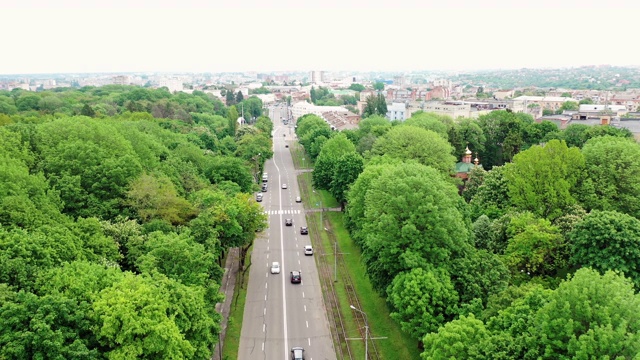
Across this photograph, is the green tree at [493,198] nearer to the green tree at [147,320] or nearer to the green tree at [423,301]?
the green tree at [423,301]

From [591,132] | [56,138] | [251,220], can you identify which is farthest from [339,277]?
[591,132]

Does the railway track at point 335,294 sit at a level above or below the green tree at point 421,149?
below

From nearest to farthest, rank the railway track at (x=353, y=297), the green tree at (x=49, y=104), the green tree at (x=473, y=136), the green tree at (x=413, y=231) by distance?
the green tree at (x=413, y=231) < the railway track at (x=353, y=297) < the green tree at (x=473, y=136) < the green tree at (x=49, y=104)

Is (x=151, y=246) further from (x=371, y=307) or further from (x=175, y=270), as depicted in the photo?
(x=371, y=307)

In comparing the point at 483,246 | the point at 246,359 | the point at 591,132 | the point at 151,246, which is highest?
the point at 591,132

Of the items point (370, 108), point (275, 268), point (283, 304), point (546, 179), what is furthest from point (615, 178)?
point (370, 108)

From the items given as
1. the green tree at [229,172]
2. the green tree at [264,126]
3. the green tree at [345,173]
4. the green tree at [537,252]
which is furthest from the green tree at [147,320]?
the green tree at [264,126]
